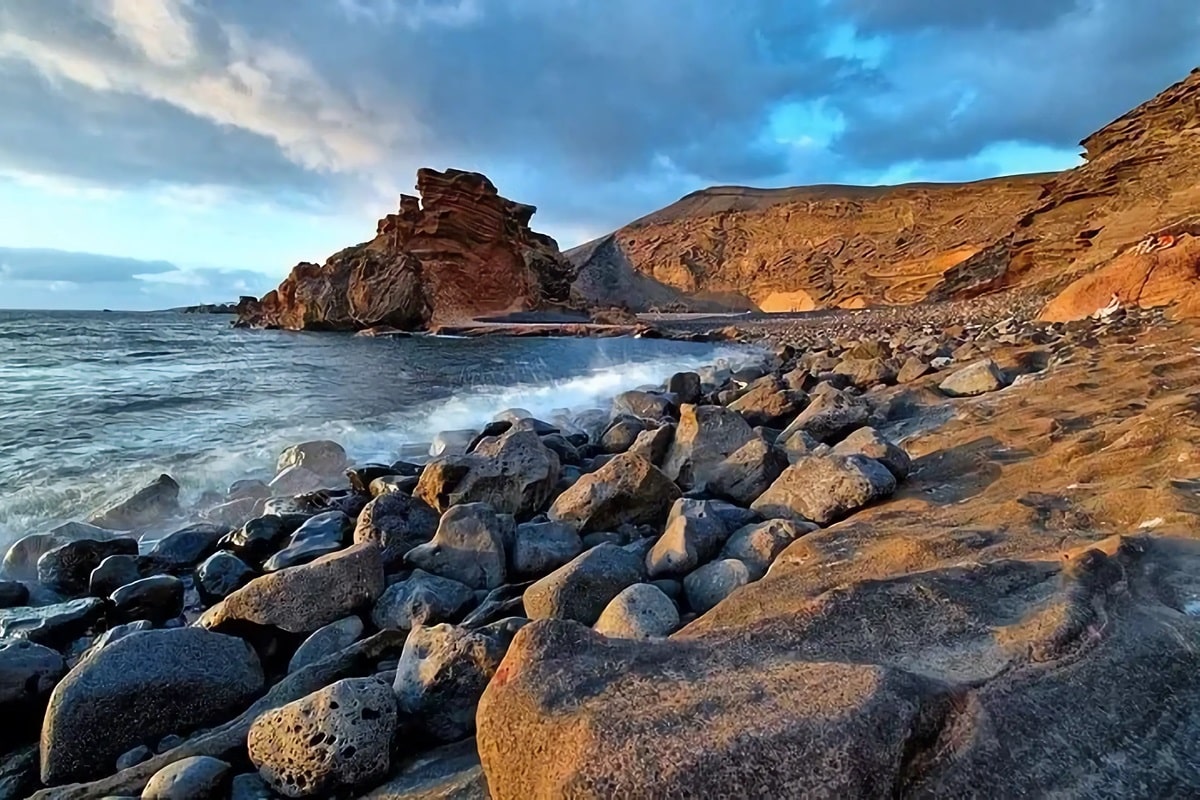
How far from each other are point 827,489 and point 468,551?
6.12ft

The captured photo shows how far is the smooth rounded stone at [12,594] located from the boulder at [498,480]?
6.93ft

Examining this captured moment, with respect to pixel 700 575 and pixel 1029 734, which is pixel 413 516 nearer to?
pixel 700 575

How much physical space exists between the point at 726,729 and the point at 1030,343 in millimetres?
8576

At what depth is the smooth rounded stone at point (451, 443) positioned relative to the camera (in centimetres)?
680

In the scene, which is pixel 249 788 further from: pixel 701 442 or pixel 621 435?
pixel 621 435

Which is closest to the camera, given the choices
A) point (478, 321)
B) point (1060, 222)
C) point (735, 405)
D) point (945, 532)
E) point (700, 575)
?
point (945, 532)

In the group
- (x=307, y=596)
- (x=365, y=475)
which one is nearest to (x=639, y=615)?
(x=307, y=596)

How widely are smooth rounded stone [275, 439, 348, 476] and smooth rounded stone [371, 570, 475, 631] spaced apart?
333 cm

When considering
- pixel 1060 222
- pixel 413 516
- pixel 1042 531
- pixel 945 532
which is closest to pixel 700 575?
pixel 945 532

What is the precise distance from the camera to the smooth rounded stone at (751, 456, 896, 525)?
3.27m

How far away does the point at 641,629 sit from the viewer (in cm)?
239

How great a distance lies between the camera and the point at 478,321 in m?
38.6

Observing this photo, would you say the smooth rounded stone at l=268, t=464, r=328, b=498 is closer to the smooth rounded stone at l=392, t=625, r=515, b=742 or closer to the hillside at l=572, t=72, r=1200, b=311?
the smooth rounded stone at l=392, t=625, r=515, b=742

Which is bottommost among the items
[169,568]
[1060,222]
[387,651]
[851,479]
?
[169,568]
